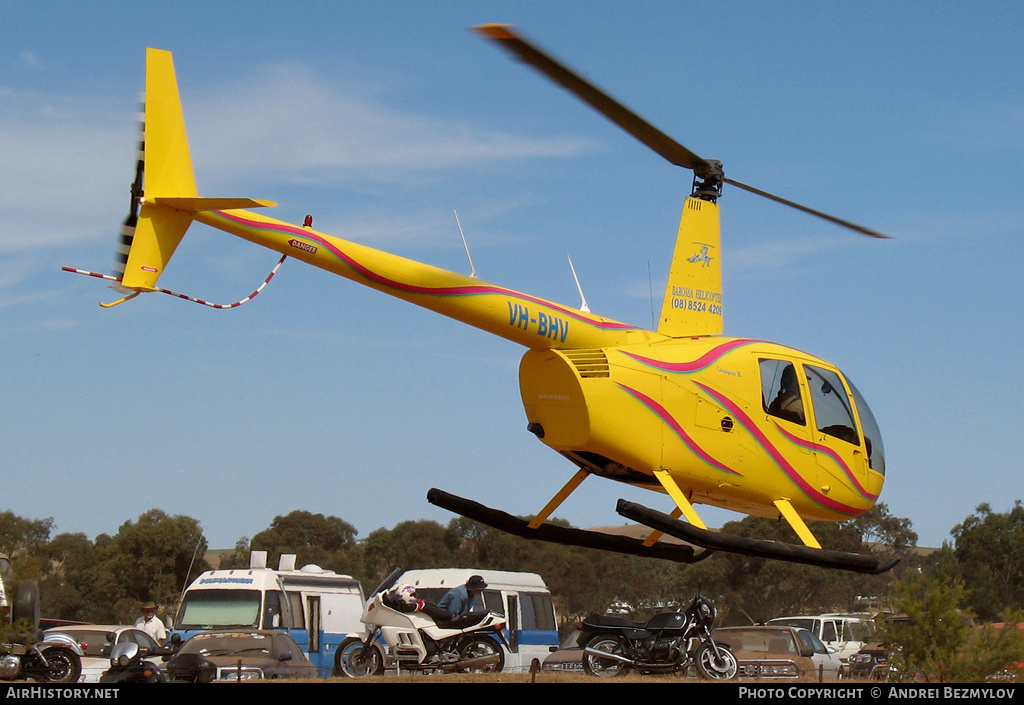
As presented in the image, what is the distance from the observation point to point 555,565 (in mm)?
48125

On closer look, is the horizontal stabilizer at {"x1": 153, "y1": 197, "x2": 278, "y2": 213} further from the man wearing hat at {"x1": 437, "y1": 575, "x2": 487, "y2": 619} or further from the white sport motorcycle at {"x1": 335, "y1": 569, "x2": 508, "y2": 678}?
the man wearing hat at {"x1": 437, "y1": 575, "x2": 487, "y2": 619}

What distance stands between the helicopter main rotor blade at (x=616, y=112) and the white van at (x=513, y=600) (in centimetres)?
946

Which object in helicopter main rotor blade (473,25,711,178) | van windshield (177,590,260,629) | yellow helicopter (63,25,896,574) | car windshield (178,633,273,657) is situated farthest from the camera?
van windshield (177,590,260,629)

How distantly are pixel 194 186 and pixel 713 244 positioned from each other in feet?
20.7

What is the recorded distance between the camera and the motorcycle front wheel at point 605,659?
15.4 metres

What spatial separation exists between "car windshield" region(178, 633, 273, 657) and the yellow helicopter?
129 inches

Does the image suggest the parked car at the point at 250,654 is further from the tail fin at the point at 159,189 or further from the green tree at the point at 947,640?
the green tree at the point at 947,640

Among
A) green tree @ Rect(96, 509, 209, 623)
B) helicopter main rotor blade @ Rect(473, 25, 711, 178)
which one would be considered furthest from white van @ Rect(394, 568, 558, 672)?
green tree @ Rect(96, 509, 209, 623)

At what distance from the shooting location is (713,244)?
14195 millimetres

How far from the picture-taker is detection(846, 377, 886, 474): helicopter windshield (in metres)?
14.2

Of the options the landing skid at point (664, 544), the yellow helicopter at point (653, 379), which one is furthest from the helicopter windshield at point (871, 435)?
the landing skid at point (664, 544)

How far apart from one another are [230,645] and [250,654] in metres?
0.32
